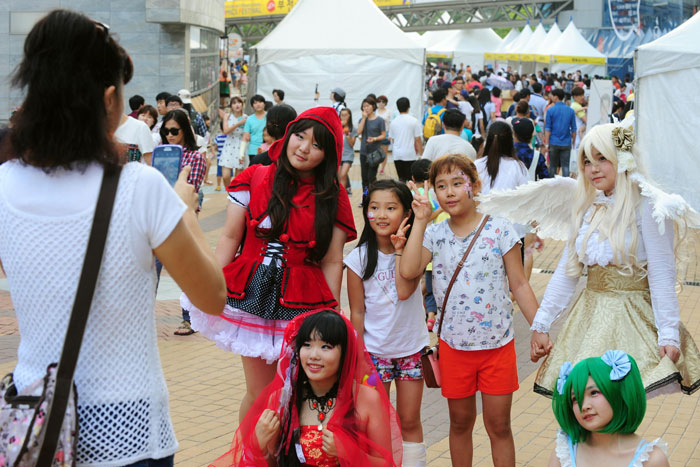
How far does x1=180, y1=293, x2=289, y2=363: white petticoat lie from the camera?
422 centimetres

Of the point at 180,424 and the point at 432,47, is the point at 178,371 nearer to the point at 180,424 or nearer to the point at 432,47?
the point at 180,424

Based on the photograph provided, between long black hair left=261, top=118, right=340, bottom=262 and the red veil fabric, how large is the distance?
486 millimetres

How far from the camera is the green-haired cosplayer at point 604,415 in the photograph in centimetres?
330

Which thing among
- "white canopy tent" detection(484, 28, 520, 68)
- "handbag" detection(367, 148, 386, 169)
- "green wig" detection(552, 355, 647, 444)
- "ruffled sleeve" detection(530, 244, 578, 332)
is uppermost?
"white canopy tent" detection(484, 28, 520, 68)

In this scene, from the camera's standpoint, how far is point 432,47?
47438mm

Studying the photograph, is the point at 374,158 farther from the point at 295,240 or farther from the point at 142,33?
the point at 295,240

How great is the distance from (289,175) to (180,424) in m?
2.20

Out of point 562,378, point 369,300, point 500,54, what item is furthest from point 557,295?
point 500,54

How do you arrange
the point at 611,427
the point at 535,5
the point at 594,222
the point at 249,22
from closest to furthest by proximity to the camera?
the point at 611,427 < the point at 594,222 < the point at 535,5 < the point at 249,22

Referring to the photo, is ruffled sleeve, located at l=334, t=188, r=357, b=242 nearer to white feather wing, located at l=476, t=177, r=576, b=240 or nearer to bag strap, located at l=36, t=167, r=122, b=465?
white feather wing, located at l=476, t=177, r=576, b=240

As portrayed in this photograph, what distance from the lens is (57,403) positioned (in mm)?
2098

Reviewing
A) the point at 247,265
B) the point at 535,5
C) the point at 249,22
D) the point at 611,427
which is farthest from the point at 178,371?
the point at 249,22

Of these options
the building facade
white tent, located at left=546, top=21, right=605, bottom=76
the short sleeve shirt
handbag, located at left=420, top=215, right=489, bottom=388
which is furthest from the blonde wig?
white tent, located at left=546, top=21, right=605, bottom=76

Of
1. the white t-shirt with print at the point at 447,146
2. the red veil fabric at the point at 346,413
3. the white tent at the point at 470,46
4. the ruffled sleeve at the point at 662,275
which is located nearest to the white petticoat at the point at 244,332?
the red veil fabric at the point at 346,413
